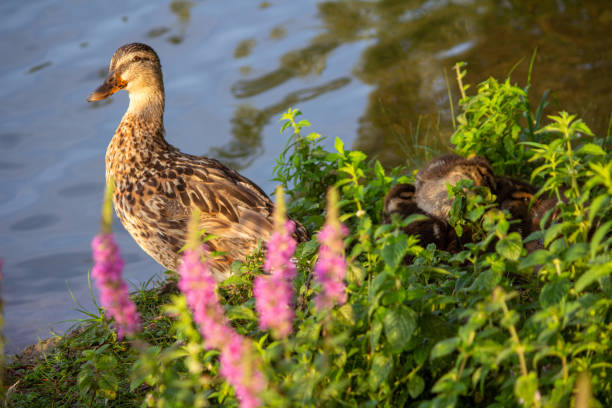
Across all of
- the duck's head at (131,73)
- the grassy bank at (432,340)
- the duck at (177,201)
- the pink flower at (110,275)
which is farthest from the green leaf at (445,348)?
the duck's head at (131,73)

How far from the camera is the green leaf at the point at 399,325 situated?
215 centimetres

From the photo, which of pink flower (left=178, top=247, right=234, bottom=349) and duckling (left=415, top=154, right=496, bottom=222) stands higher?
pink flower (left=178, top=247, right=234, bottom=349)

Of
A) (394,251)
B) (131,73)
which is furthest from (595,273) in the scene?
(131,73)

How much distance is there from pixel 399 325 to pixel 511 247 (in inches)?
19.6

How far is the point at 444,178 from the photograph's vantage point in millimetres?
4352

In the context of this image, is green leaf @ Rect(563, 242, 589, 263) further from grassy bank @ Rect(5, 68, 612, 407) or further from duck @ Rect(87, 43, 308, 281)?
duck @ Rect(87, 43, 308, 281)

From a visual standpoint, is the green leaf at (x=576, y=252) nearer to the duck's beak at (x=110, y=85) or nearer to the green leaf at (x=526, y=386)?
the green leaf at (x=526, y=386)

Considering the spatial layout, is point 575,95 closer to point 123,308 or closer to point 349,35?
point 349,35

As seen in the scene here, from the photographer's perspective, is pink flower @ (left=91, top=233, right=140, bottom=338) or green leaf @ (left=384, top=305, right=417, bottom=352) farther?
green leaf @ (left=384, top=305, right=417, bottom=352)

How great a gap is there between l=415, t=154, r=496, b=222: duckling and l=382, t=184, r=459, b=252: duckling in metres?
0.05

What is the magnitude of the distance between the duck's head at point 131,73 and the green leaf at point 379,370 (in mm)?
→ 3330

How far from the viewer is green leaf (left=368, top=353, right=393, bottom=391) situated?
220 centimetres

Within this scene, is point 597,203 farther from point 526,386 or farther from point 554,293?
point 526,386

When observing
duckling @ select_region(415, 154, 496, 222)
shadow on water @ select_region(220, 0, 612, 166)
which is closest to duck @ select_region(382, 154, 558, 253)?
duckling @ select_region(415, 154, 496, 222)
